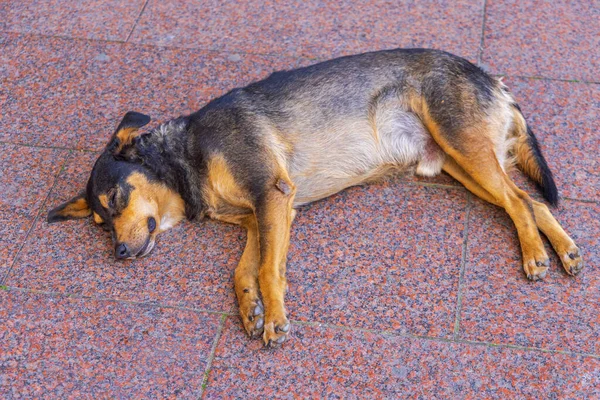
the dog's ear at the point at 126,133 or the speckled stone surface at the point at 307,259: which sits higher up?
the dog's ear at the point at 126,133

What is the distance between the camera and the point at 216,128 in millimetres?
5227

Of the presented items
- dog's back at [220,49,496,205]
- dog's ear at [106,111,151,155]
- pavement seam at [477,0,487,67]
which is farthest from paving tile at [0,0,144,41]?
pavement seam at [477,0,487,67]

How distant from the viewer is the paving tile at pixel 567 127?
5473mm

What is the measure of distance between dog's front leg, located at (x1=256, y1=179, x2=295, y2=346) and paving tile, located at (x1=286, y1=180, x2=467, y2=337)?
0.43ft

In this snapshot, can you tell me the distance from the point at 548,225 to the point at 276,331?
2025 millimetres

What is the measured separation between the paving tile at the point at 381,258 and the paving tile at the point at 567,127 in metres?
0.86

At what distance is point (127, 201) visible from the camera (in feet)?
16.5

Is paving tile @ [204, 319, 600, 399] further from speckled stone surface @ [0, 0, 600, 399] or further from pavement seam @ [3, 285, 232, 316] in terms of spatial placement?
pavement seam @ [3, 285, 232, 316]

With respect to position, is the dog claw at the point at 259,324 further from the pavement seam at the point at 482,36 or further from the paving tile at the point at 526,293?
the pavement seam at the point at 482,36

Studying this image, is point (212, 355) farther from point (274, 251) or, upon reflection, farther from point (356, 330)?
point (356, 330)

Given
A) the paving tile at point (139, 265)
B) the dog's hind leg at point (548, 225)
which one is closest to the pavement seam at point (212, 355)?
the paving tile at point (139, 265)

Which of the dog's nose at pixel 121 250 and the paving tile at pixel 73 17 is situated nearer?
the dog's nose at pixel 121 250

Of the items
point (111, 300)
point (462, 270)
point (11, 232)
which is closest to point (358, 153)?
point (462, 270)

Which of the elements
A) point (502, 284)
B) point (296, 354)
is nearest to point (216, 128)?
point (296, 354)
